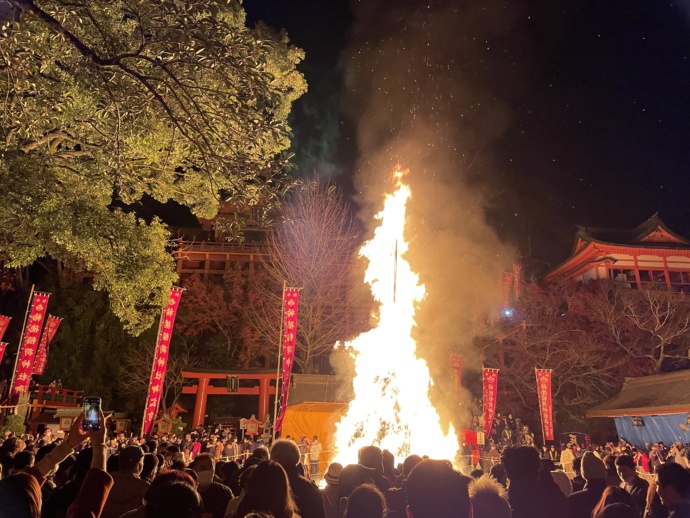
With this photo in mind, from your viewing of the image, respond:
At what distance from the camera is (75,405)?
24375mm

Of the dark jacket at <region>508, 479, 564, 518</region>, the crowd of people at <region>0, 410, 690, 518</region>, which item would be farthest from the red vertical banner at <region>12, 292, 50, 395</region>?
the dark jacket at <region>508, 479, 564, 518</region>

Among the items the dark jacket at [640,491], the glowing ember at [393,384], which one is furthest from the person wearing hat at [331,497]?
the glowing ember at [393,384]

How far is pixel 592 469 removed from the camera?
4598 mm

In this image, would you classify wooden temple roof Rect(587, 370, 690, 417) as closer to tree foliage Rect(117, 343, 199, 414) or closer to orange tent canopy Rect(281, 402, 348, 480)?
orange tent canopy Rect(281, 402, 348, 480)

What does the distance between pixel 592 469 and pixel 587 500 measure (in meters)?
0.34

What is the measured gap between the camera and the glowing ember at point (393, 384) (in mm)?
13836

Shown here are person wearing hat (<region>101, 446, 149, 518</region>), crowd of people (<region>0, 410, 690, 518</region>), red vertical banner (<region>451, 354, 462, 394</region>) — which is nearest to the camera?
crowd of people (<region>0, 410, 690, 518</region>)

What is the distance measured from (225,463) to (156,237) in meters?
5.79

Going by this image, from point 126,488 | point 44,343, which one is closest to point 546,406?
point 126,488

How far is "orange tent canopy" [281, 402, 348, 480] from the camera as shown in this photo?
1947cm

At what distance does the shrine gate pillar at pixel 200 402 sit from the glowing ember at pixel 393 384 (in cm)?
1414

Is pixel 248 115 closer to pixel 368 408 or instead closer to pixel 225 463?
pixel 225 463

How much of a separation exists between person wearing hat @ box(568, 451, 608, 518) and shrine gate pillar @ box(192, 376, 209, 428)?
25444 millimetres

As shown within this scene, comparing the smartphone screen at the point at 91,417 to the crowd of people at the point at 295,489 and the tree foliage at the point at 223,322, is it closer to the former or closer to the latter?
the crowd of people at the point at 295,489
